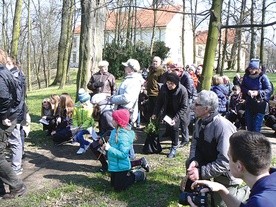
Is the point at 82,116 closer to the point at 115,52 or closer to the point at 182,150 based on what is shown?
the point at 182,150

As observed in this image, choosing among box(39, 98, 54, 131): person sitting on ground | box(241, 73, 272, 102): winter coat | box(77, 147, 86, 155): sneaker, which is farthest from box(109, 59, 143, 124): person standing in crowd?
box(39, 98, 54, 131): person sitting on ground

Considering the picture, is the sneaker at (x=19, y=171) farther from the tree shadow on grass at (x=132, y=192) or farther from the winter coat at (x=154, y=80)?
the winter coat at (x=154, y=80)

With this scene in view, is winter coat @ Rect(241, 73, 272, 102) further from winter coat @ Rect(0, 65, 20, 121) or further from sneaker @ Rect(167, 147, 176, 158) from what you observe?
winter coat @ Rect(0, 65, 20, 121)

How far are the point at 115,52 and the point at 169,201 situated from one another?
2099 centimetres

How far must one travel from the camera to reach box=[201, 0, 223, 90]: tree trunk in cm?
552

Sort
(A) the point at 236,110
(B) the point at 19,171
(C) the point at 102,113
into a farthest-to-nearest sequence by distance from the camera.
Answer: (A) the point at 236,110, (C) the point at 102,113, (B) the point at 19,171

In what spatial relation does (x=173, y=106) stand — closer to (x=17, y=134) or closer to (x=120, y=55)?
(x=17, y=134)

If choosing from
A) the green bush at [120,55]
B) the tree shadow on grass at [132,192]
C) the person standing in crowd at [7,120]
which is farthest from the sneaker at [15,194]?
the green bush at [120,55]

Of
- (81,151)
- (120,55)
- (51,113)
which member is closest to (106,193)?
(81,151)

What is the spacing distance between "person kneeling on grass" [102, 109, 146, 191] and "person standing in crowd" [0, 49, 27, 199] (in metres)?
1.27

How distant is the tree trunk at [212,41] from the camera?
552cm

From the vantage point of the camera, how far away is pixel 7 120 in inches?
199

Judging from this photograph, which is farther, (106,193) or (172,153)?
(172,153)

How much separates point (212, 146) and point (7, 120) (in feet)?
8.81
